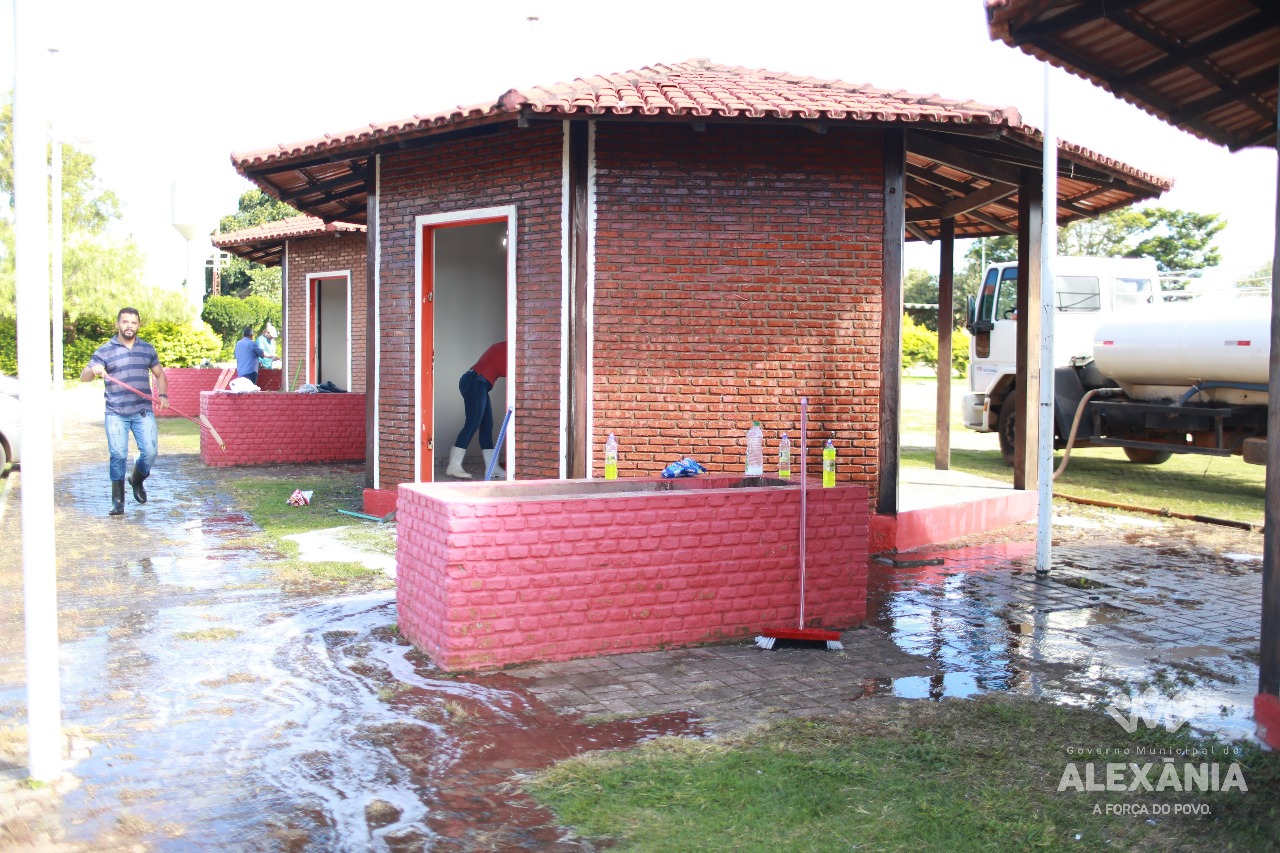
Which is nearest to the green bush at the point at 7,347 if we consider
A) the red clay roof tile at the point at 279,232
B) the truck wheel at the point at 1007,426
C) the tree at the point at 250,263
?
the red clay roof tile at the point at 279,232

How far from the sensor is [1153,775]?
14.5 feet

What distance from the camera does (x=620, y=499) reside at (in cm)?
607

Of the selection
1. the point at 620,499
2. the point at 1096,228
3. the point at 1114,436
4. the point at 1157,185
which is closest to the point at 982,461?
the point at 1114,436

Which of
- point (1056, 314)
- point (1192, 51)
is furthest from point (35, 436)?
point (1056, 314)

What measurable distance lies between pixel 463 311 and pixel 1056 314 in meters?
7.84

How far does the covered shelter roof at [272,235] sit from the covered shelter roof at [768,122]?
18.5 feet

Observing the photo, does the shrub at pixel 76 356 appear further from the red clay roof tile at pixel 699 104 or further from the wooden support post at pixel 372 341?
the red clay roof tile at pixel 699 104

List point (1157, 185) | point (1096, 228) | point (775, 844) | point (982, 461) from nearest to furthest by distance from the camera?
point (775, 844) < point (1157, 185) < point (982, 461) < point (1096, 228)

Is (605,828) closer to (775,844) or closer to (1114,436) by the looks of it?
(775,844)

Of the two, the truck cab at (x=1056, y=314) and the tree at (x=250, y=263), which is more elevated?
the tree at (x=250, y=263)

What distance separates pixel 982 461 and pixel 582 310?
975 centimetres

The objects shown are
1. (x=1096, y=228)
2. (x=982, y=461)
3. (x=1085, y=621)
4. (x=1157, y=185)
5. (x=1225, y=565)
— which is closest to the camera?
(x=1085, y=621)

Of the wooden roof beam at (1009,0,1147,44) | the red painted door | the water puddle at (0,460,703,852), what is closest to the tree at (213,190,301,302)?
the red painted door

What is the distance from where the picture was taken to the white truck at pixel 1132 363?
12.9m
